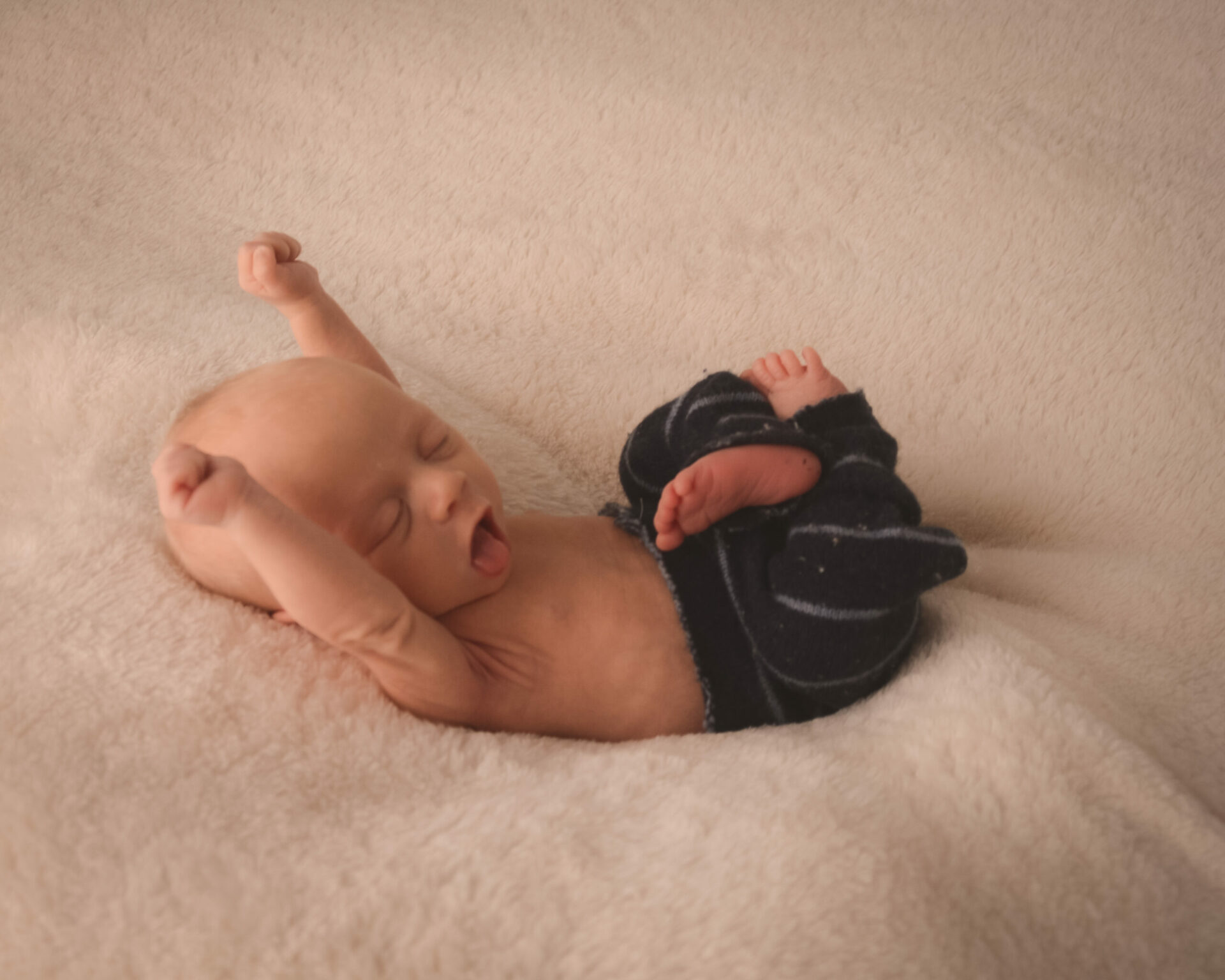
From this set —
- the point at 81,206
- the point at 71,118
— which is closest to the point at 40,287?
the point at 81,206

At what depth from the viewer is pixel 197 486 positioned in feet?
2.04

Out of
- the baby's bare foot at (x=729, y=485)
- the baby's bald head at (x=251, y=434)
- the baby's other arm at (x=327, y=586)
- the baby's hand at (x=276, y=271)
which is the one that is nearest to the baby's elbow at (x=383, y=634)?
the baby's other arm at (x=327, y=586)

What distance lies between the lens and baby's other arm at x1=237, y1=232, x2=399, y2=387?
3.04ft

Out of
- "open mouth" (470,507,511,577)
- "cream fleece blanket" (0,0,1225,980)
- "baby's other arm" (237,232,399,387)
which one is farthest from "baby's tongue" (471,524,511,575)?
"baby's other arm" (237,232,399,387)

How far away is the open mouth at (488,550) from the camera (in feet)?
2.70

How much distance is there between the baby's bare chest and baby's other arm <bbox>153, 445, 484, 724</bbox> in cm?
5

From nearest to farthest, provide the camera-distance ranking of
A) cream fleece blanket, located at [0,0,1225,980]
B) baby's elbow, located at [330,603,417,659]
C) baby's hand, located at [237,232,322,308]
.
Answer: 1. cream fleece blanket, located at [0,0,1225,980]
2. baby's elbow, located at [330,603,417,659]
3. baby's hand, located at [237,232,322,308]

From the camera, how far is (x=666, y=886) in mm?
592

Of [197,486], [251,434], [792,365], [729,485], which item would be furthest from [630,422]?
[197,486]

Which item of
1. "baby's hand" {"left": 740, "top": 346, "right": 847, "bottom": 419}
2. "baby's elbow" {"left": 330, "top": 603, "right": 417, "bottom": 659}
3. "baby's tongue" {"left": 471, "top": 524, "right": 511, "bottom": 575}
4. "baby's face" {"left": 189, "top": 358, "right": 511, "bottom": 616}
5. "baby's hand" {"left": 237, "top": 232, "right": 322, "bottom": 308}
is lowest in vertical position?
"baby's elbow" {"left": 330, "top": 603, "right": 417, "bottom": 659}

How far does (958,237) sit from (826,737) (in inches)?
29.3

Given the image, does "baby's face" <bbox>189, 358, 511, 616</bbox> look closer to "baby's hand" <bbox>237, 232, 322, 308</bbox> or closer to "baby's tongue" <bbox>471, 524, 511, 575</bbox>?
"baby's tongue" <bbox>471, 524, 511, 575</bbox>

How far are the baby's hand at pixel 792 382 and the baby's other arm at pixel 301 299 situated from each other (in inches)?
16.3

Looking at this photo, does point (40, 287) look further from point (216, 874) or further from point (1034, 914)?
point (1034, 914)
